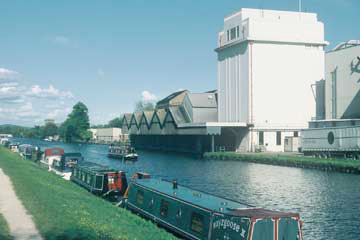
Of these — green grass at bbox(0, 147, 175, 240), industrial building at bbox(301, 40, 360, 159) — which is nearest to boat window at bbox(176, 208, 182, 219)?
green grass at bbox(0, 147, 175, 240)

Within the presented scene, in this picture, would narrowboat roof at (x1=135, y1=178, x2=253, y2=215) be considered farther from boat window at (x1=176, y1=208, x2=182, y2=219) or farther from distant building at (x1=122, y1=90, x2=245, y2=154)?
distant building at (x1=122, y1=90, x2=245, y2=154)

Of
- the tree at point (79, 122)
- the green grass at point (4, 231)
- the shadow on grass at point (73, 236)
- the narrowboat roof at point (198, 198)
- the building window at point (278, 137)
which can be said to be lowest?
the shadow on grass at point (73, 236)

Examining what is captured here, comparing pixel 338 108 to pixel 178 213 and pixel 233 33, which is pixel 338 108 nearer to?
pixel 233 33

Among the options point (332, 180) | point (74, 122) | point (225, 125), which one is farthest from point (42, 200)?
point (74, 122)

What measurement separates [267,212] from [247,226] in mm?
1651

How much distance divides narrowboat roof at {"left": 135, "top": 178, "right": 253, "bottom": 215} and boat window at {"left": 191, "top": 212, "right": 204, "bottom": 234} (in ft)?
1.57

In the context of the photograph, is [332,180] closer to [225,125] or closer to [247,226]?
[247,226]

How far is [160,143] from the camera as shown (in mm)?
130500

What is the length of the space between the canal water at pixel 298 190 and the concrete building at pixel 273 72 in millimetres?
25432

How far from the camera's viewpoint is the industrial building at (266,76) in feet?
294

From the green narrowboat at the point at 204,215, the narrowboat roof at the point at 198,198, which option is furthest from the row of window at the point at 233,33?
the narrowboat roof at the point at 198,198

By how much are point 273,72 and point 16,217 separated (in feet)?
253

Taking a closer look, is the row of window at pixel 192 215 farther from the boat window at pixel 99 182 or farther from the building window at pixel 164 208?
the boat window at pixel 99 182

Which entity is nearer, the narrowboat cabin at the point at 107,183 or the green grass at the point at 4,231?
the green grass at the point at 4,231
